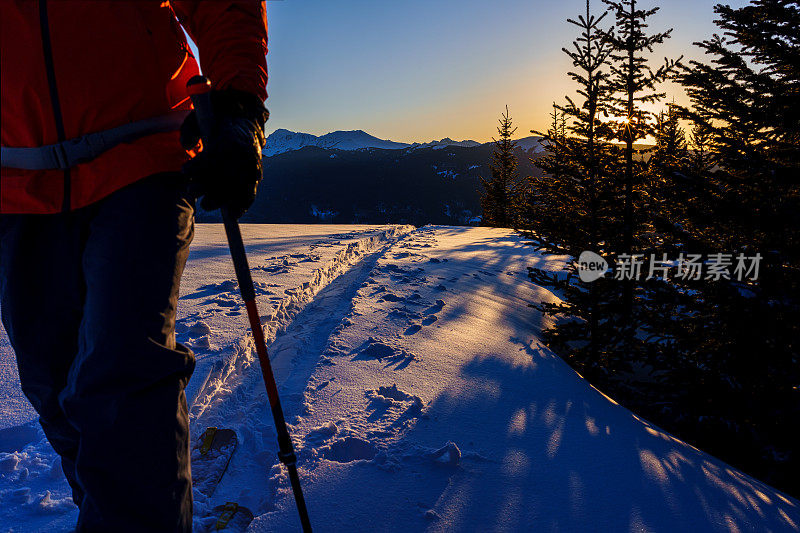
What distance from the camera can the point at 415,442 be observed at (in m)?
1.92

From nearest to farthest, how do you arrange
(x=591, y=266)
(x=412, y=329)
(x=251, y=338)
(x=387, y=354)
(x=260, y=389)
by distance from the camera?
(x=260, y=389) → (x=387, y=354) → (x=251, y=338) → (x=412, y=329) → (x=591, y=266)

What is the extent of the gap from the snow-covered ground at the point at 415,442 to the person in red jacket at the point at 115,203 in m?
0.69

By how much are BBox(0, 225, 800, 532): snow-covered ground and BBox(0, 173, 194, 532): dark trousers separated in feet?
2.05

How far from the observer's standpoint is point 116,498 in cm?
89

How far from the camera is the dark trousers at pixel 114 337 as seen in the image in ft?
2.93

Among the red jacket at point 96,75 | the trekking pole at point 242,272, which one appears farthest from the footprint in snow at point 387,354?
the red jacket at point 96,75

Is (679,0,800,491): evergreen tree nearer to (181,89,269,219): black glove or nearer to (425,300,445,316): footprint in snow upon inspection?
(425,300,445,316): footprint in snow

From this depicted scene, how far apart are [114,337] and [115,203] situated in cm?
35

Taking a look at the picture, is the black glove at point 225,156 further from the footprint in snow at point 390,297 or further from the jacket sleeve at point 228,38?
the footprint in snow at point 390,297

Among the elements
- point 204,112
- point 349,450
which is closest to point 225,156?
point 204,112

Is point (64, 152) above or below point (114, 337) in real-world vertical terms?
above

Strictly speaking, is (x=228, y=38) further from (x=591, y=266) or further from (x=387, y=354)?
(x=591, y=266)

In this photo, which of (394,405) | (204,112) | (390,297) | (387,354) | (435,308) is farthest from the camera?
(390,297)

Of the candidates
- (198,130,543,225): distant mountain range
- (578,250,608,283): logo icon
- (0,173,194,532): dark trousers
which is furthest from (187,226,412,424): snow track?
(198,130,543,225): distant mountain range
